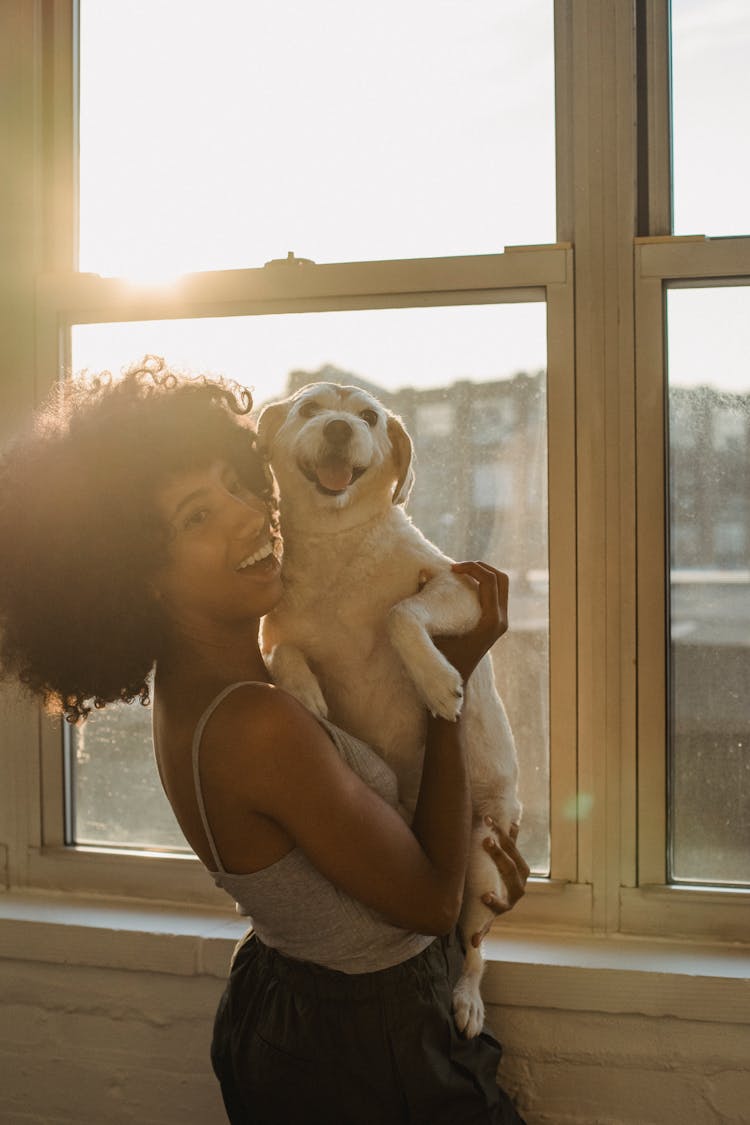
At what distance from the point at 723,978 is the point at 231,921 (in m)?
0.85

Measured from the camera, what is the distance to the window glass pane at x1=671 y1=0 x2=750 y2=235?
1805 millimetres

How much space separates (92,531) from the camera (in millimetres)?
1222

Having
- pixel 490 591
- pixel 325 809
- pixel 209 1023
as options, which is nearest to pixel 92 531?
pixel 325 809

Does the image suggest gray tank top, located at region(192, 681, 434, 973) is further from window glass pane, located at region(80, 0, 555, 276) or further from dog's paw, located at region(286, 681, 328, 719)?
window glass pane, located at region(80, 0, 555, 276)

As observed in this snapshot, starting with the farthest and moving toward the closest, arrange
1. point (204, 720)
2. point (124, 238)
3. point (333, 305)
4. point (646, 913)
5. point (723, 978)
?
point (124, 238)
point (333, 305)
point (646, 913)
point (723, 978)
point (204, 720)

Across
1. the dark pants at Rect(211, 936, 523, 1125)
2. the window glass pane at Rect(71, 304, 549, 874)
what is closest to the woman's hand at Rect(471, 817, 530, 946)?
the dark pants at Rect(211, 936, 523, 1125)

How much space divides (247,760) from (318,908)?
208 mm

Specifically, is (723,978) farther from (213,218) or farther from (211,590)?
(213,218)

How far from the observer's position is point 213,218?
79.7 inches

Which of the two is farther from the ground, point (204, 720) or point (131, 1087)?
point (204, 720)

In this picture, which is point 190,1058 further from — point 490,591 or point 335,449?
point 335,449

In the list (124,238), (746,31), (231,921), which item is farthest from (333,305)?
(231,921)

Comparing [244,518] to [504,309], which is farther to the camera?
[504,309]

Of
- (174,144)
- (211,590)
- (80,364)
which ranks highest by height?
(174,144)
